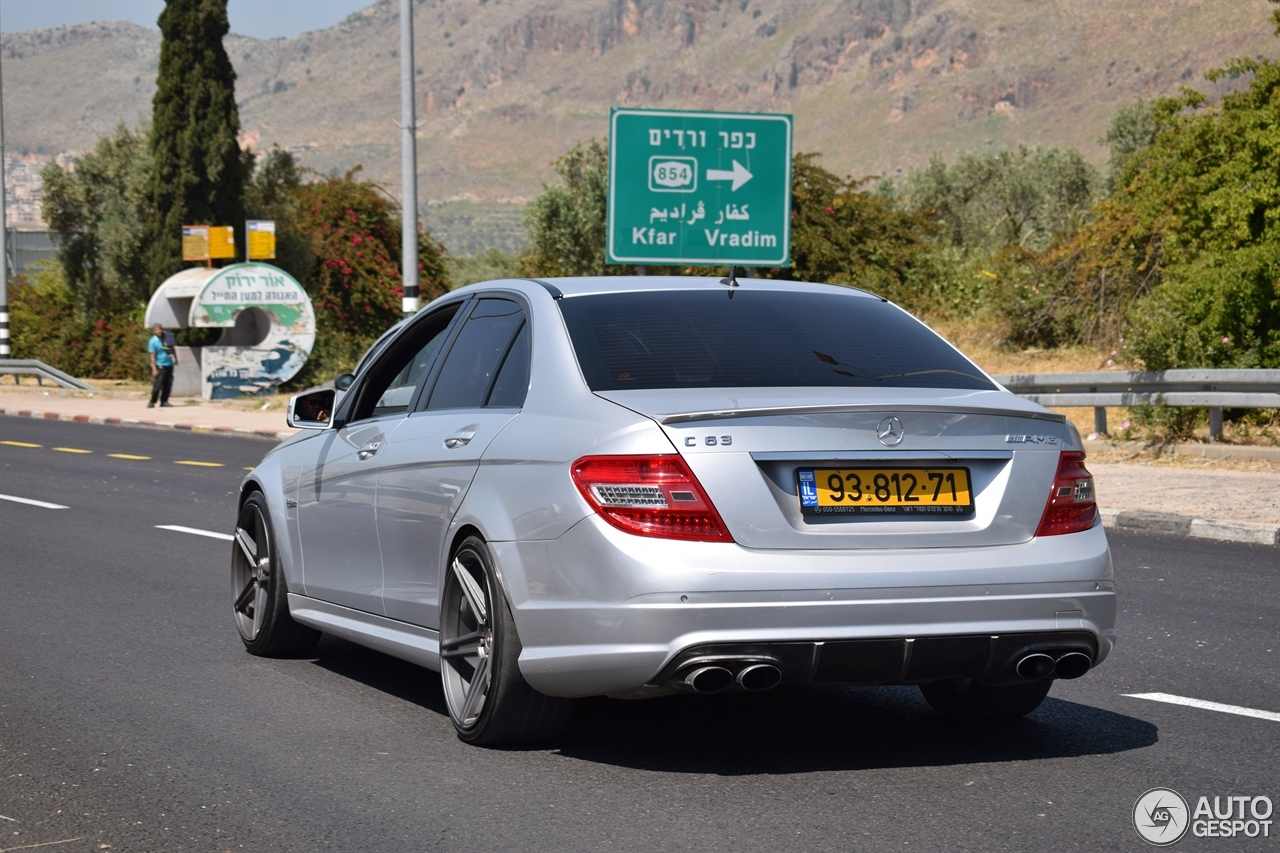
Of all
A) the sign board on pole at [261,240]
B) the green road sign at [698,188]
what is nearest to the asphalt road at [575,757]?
the green road sign at [698,188]

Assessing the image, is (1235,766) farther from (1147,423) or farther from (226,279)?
(226,279)

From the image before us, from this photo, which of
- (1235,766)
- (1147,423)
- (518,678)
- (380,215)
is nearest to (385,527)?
(518,678)

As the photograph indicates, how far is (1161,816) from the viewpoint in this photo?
4883 millimetres

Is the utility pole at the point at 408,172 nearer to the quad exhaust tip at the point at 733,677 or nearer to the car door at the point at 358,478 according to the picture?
the car door at the point at 358,478

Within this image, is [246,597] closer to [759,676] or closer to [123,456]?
[759,676]

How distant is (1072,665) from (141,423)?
2842 cm

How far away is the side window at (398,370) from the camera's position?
22.7 ft

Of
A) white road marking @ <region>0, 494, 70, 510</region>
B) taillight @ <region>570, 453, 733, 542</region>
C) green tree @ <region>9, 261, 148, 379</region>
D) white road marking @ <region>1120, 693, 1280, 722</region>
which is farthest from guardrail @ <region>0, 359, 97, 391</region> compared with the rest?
taillight @ <region>570, 453, 733, 542</region>

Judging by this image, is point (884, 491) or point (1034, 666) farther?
point (1034, 666)

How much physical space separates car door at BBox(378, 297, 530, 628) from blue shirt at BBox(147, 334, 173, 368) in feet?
101

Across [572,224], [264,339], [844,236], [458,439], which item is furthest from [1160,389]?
[572,224]

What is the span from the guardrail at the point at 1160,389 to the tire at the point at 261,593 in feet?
39.8

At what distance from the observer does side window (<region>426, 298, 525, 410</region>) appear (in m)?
6.13

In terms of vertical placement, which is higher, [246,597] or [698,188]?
[698,188]
